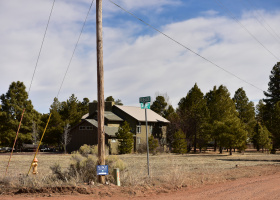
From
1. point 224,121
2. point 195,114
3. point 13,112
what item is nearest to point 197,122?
point 195,114

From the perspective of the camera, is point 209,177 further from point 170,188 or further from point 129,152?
point 129,152

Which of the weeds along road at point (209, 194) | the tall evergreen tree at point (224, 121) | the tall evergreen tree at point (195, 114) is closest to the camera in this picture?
the weeds along road at point (209, 194)

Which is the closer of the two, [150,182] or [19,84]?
[150,182]

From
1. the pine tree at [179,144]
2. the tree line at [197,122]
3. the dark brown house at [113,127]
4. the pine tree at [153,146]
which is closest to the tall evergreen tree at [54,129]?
the tree line at [197,122]

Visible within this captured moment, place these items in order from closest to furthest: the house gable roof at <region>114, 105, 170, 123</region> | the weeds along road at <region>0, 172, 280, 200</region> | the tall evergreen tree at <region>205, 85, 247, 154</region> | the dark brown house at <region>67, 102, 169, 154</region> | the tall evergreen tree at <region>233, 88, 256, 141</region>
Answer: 1. the weeds along road at <region>0, 172, 280, 200</region>
2. the tall evergreen tree at <region>205, 85, 247, 154</region>
3. the dark brown house at <region>67, 102, 169, 154</region>
4. the house gable roof at <region>114, 105, 170, 123</region>
5. the tall evergreen tree at <region>233, 88, 256, 141</region>

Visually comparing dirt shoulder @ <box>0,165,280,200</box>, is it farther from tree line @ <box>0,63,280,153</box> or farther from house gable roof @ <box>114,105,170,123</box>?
house gable roof @ <box>114,105,170,123</box>

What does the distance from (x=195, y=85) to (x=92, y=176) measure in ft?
140

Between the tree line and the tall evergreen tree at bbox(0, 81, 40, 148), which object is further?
the tall evergreen tree at bbox(0, 81, 40, 148)

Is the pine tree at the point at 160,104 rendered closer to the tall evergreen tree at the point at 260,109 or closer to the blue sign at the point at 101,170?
the tall evergreen tree at the point at 260,109

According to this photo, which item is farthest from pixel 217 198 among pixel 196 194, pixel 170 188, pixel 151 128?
pixel 151 128

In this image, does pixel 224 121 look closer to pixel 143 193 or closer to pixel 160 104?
pixel 160 104

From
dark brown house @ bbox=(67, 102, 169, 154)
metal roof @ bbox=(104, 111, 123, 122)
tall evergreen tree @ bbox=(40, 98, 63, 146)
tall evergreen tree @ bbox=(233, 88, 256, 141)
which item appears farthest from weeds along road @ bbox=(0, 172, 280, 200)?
tall evergreen tree @ bbox=(40, 98, 63, 146)

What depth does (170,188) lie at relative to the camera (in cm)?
1051

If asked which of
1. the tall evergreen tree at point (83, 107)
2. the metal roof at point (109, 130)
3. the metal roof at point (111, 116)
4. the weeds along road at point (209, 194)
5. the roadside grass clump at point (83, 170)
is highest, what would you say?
the tall evergreen tree at point (83, 107)
